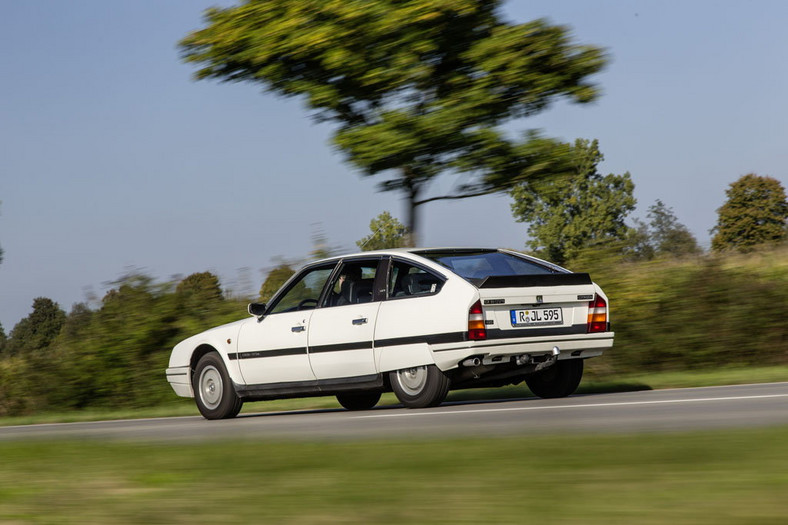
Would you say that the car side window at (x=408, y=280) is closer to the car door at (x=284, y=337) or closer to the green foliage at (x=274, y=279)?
the car door at (x=284, y=337)

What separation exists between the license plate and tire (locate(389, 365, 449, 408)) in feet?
2.86

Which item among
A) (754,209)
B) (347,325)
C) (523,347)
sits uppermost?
(754,209)

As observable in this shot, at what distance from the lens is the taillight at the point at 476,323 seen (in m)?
9.77

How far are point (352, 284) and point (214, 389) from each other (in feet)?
7.09

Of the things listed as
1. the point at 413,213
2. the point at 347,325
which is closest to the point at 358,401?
the point at 347,325

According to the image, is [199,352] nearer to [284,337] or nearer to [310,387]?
[284,337]

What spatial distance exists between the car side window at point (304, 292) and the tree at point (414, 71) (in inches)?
210

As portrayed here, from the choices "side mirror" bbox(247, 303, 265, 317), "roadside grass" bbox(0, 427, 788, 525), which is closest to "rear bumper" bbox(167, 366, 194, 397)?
"side mirror" bbox(247, 303, 265, 317)

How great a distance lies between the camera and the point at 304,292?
38.2 ft

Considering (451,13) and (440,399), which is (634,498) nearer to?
(440,399)

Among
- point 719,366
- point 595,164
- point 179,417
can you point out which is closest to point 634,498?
point 179,417

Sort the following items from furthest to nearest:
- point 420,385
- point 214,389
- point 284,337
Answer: point 214,389
point 284,337
point 420,385

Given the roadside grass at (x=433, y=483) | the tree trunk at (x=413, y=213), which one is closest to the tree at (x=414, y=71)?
the tree trunk at (x=413, y=213)

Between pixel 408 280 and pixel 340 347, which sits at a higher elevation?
pixel 408 280
